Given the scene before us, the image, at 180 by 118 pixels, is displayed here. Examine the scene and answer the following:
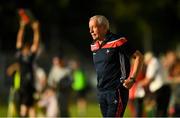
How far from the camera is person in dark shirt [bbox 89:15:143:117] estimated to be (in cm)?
1202

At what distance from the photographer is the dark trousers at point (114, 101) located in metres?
12.1

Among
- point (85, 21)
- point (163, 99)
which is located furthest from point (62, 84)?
point (85, 21)

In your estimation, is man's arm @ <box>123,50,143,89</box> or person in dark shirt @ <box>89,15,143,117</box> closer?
man's arm @ <box>123,50,143,89</box>

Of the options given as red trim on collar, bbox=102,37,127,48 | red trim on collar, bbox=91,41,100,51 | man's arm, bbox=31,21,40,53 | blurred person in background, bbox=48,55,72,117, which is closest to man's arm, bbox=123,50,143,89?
red trim on collar, bbox=102,37,127,48

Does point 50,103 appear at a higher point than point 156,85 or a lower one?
lower

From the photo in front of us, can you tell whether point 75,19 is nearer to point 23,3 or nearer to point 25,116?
point 23,3

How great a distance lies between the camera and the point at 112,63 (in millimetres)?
12094

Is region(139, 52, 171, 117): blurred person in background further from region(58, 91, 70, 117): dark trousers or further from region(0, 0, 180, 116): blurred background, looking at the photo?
region(0, 0, 180, 116): blurred background

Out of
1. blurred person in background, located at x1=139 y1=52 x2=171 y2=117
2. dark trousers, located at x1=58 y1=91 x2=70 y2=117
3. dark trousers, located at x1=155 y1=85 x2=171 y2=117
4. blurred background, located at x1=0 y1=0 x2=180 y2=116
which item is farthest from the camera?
blurred background, located at x1=0 y1=0 x2=180 y2=116

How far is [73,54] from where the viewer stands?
6306 cm

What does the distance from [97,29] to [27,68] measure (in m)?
5.82

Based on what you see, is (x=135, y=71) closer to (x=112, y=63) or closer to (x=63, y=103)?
(x=112, y=63)

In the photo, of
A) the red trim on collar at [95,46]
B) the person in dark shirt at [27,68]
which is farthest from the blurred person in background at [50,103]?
the red trim on collar at [95,46]

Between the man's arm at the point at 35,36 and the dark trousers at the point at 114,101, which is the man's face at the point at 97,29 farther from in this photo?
the man's arm at the point at 35,36
